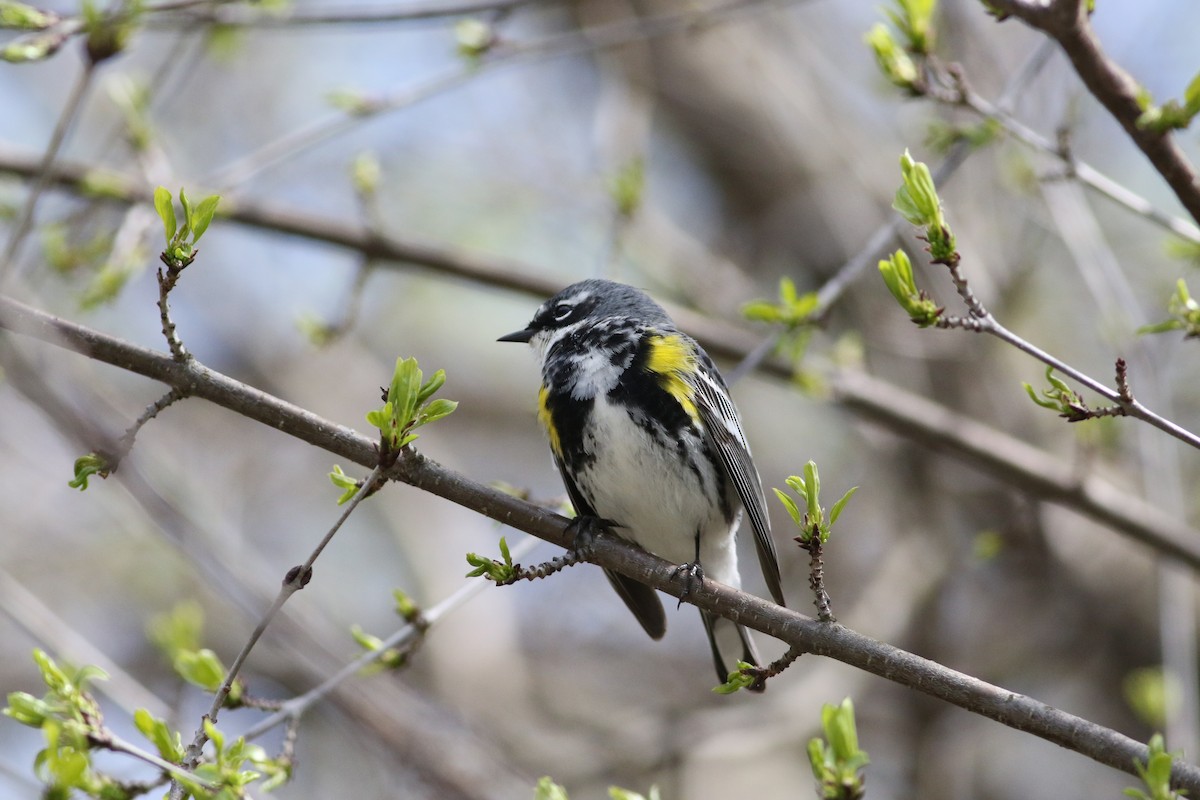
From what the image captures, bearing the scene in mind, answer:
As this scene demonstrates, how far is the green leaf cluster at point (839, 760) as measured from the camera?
7.39 ft

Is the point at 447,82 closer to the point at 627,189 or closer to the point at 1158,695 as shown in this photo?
the point at 627,189

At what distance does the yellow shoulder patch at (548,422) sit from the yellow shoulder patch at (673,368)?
44 cm

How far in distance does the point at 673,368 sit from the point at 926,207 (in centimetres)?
173

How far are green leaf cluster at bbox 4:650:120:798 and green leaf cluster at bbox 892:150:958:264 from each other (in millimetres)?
2161

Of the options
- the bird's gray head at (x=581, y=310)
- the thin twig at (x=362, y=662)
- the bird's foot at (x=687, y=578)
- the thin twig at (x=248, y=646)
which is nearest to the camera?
the thin twig at (x=248, y=646)

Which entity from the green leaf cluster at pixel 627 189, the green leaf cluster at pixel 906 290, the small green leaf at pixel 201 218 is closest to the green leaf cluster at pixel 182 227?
the small green leaf at pixel 201 218

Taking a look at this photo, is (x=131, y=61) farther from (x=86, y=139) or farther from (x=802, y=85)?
(x=802, y=85)

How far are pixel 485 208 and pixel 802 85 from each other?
2.78 meters

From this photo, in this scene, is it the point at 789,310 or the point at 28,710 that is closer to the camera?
the point at 28,710

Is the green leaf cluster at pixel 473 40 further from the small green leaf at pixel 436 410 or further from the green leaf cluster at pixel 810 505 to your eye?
the green leaf cluster at pixel 810 505

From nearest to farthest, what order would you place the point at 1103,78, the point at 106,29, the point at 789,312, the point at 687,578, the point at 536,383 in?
the point at 1103,78 → the point at 687,578 → the point at 106,29 → the point at 789,312 → the point at 536,383

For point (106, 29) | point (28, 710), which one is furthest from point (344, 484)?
point (106, 29)

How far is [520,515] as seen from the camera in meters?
3.04

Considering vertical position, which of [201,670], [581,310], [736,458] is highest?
[581,310]
